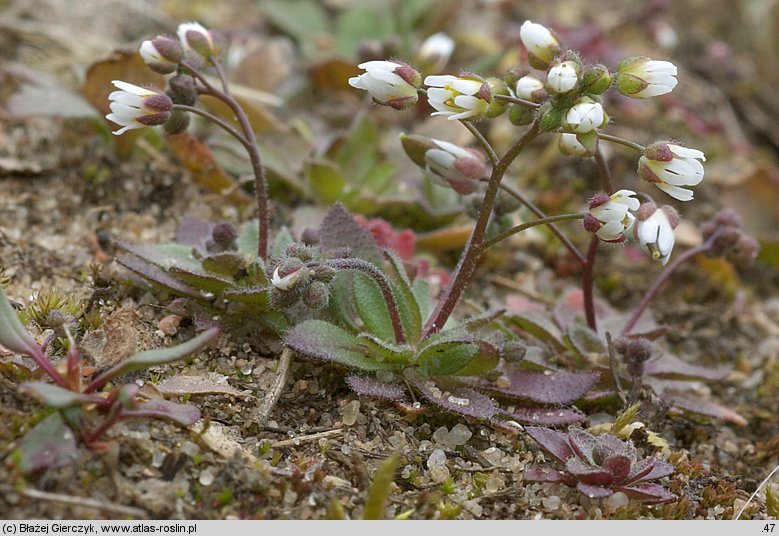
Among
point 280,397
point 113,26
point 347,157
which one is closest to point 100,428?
point 280,397

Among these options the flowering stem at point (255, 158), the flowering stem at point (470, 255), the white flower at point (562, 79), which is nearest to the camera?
the white flower at point (562, 79)

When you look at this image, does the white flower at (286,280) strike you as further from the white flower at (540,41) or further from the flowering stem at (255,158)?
the white flower at (540,41)

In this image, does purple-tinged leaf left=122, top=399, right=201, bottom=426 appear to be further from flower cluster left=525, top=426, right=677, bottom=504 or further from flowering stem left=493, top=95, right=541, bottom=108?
flowering stem left=493, top=95, right=541, bottom=108

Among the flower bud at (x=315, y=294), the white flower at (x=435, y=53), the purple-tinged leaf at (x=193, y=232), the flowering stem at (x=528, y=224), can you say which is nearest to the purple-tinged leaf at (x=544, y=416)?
the flowering stem at (x=528, y=224)

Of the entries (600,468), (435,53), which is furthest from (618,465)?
(435,53)

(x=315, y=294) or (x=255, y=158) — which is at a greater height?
(x=255, y=158)

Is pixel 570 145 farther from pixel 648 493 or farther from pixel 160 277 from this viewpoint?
pixel 160 277

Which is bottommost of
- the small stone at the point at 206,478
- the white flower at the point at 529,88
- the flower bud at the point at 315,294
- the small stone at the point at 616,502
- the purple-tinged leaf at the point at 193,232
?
the small stone at the point at 206,478
